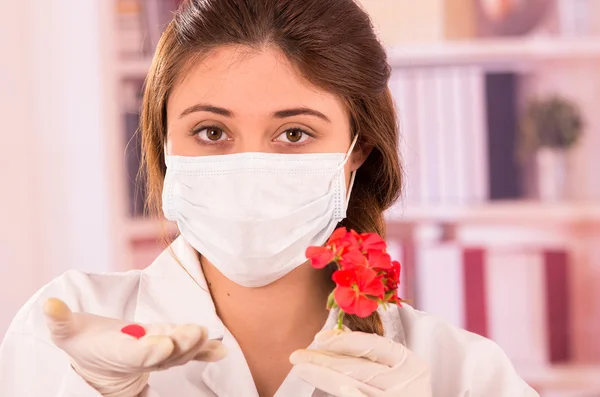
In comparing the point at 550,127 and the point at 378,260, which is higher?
the point at 550,127

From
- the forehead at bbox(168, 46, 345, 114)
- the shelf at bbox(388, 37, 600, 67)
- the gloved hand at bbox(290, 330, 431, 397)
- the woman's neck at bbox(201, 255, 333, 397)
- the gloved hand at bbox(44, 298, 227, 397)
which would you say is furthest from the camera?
the shelf at bbox(388, 37, 600, 67)

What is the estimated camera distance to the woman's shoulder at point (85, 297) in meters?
1.30

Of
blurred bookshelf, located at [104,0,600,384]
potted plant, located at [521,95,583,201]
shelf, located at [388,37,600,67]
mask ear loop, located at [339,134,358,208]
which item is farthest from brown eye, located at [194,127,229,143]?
potted plant, located at [521,95,583,201]

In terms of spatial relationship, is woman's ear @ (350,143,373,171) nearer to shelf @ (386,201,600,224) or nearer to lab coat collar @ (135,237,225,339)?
A: lab coat collar @ (135,237,225,339)

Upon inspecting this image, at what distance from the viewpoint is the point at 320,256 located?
3.18 ft

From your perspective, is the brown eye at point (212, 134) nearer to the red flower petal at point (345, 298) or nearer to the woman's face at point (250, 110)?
the woman's face at point (250, 110)

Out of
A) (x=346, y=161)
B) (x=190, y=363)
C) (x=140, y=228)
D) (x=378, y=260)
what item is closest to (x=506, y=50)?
(x=140, y=228)

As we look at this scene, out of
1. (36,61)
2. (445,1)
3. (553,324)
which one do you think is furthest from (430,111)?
(36,61)

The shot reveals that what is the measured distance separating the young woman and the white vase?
4.13 feet

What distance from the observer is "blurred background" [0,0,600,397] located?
2.46 meters

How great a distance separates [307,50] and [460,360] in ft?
1.65

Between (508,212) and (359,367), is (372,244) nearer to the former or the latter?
(359,367)

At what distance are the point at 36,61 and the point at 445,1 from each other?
1257 mm

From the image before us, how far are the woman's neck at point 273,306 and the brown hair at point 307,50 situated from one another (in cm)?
7
